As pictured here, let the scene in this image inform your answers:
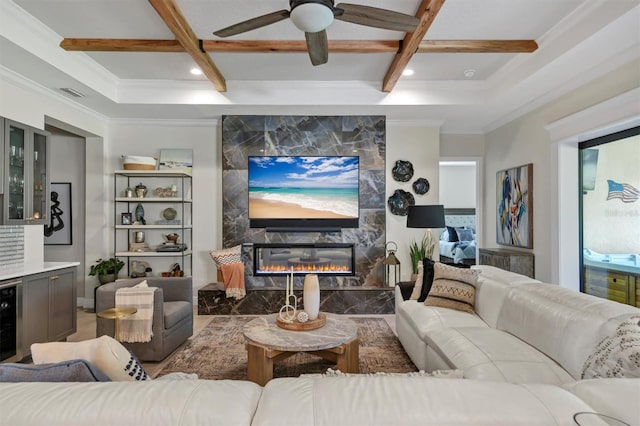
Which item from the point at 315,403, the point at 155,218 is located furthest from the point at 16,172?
the point at 315,403

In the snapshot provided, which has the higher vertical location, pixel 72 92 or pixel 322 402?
pixel 72 92

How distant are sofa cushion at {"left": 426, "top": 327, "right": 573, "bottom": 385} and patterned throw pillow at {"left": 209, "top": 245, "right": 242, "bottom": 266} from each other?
3089 mm

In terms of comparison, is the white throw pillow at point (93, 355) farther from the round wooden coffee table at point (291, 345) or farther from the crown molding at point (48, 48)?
the crown molding at point (48, 48)

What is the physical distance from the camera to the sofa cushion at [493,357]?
6.16 feet

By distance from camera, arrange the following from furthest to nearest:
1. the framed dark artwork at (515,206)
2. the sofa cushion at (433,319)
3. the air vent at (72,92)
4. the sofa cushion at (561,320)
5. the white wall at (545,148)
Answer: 1. the framed dark artwork at (515,206)
2. the air vent at (72,92)
3. the white wall at (545,148)
4. the sofa cushion at (433,319)
5. the sofa cushion at (561,320)

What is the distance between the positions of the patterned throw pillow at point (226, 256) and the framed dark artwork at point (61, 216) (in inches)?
85.0

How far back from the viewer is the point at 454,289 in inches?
125

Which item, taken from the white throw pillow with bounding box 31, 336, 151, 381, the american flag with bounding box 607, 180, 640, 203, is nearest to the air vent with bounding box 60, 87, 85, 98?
the white throw pillow with bounding box 31, 336, 151, 381

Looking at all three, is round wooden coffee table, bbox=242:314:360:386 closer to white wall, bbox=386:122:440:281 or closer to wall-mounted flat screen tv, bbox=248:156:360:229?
wall-mounted flat screen tv, bbox=248:156:360:229

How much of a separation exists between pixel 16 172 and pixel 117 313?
1.77m

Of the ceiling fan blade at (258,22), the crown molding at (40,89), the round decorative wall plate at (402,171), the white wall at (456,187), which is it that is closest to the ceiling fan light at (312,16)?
the ceiling fan blade at (258,22)

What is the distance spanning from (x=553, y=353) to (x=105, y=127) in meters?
5.85

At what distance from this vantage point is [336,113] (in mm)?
5031

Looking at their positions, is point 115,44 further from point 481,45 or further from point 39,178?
point 481,45
